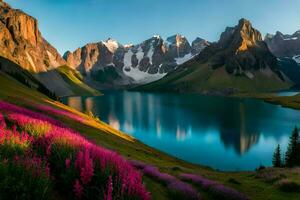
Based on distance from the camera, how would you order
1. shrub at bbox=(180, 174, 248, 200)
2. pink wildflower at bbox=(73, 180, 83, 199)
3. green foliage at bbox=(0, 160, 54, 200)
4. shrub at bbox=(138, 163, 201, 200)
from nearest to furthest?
green foliage at bbox=(0, 160, 54, 200)
pink wildflower at bbox=(73, 180, 83, 199)
shrub at bbox=(138, 163, 201, 200)
shrub at bbox=(180, 174, 248, 200)

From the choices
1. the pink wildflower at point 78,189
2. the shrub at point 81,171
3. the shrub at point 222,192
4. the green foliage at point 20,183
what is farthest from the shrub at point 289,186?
the green foliage at point 20,183

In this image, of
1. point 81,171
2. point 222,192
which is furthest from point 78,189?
point 222,192

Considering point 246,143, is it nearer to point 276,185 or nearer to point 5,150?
point 276,185

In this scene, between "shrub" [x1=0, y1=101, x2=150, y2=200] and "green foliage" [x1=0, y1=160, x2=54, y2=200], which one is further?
"shrub" [x1=0, y1=101, x2=150, y2=200]

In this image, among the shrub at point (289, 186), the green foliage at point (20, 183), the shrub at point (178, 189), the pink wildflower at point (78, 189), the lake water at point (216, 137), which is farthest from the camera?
the lake water at point (216, 137)

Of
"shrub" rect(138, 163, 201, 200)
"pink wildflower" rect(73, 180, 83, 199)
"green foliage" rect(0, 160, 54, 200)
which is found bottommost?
"shrub" rect(138, 163, 201, 200)

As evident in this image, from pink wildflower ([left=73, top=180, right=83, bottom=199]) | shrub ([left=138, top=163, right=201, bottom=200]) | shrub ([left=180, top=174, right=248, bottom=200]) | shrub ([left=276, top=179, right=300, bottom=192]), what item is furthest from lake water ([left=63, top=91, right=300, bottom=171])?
pink wildflower ([left=73, top=180, right=83, bottom=199])

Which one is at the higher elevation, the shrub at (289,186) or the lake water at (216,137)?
the shrub at (289,186)

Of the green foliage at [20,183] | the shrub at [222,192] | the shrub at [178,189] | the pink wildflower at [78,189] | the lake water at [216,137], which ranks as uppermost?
the green foliage at [20,183]

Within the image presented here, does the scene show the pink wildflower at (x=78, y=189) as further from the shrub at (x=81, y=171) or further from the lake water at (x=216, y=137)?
the lake water at (x=216, y=137)

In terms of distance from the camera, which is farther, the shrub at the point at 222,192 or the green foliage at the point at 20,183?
the shrub at the point at 222,192

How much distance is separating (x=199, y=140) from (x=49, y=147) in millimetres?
89644

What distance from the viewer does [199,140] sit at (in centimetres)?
9638

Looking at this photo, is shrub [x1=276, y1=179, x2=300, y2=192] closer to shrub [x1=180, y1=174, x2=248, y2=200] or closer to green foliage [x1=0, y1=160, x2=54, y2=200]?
shrub [x1=180, y1=174, x2=248, y2=200]
